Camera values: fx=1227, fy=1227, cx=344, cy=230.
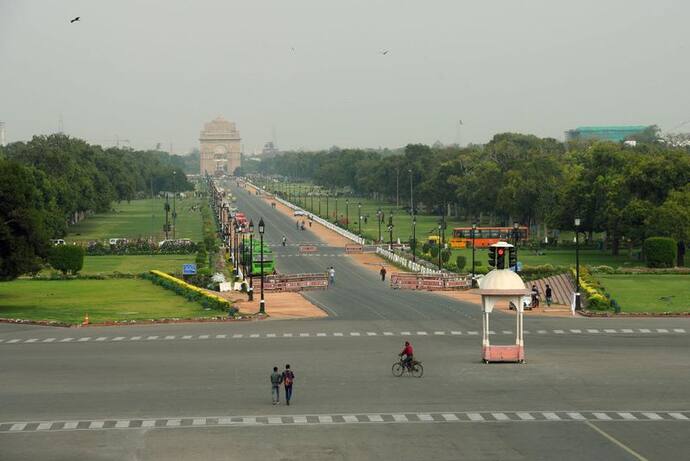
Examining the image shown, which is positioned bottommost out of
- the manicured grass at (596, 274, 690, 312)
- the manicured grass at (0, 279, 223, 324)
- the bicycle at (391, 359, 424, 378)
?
the manicured grass at (0, 279, 223, 324)

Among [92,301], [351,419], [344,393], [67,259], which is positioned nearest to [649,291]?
[92,301]

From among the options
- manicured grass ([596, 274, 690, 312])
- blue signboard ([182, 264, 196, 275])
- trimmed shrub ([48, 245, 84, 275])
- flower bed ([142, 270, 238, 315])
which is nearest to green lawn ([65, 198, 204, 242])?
trimmed shrub ([48, 245, 84, 275])

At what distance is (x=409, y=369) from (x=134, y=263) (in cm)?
6220

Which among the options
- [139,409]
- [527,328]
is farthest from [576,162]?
[139,409]

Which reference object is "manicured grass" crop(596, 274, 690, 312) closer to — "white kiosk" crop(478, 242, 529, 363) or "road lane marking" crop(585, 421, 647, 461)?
"white kiosk" crop(478, 242, 529, 363)

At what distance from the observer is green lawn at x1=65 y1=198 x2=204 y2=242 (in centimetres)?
13088

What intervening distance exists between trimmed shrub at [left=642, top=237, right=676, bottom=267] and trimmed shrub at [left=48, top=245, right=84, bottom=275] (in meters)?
38.2

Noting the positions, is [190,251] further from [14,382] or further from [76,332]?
[14,382]

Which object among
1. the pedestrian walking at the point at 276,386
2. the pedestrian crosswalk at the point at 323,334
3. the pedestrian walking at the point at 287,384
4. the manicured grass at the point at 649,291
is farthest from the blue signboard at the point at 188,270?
the pedestrian walking at the point at 287,384

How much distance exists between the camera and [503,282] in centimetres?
4184

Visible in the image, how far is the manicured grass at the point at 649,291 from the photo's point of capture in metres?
59.2

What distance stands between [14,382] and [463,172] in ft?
430

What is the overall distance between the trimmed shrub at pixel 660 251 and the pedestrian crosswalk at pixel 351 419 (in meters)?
50.2

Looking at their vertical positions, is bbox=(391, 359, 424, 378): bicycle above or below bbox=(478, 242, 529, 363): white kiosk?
below
